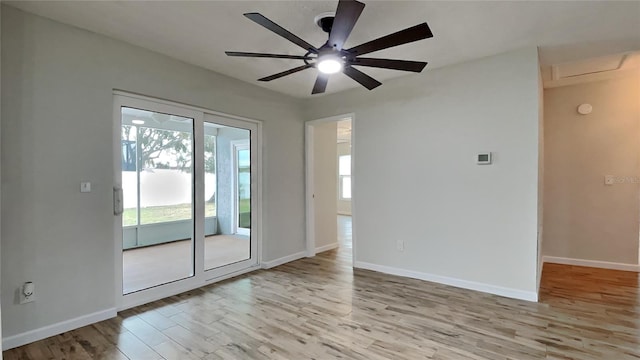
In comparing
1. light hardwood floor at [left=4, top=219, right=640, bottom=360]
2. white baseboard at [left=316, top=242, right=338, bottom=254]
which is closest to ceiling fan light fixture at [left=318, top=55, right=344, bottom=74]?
light hardwood floor at [left=4, top=219, right=640, bottom=360]

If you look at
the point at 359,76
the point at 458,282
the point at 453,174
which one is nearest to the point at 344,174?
the point at 453,174

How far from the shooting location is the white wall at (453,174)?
10.4 feet

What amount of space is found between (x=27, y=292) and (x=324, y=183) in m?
3.85

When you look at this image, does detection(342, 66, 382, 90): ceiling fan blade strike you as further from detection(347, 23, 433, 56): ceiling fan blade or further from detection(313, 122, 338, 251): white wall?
detection(313, 122, 338, 251): white wall

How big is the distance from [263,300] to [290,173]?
206cm

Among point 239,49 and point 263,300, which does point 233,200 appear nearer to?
point 263,300

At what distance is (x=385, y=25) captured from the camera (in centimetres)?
255

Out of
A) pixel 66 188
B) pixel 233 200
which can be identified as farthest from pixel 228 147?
pixel 66 188

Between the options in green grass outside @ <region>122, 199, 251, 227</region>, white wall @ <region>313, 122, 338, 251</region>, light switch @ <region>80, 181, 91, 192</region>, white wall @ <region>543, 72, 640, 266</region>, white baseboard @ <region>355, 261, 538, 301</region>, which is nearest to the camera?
light switch @ <region>80, 181, 91, 192</region>

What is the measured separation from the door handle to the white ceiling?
4.65 ft

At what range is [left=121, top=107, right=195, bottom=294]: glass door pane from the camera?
10.5 ft

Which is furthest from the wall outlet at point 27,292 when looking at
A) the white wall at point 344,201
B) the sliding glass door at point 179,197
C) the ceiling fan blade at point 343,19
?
the white wall at point 344,201

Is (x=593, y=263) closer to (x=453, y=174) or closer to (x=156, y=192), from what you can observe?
(x=453, y=174)

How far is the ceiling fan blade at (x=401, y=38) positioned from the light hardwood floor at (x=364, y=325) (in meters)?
2.16
